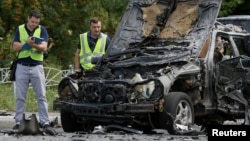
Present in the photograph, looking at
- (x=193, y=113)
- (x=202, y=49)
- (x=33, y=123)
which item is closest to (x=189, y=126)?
(x=193, y=113)

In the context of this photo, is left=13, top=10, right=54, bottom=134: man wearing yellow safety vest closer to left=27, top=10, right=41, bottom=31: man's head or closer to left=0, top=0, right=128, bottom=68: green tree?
left=27, top=10, right=41, bottom=31: man's head

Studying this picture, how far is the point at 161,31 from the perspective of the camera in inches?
571

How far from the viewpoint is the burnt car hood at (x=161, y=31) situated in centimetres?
A: 1351

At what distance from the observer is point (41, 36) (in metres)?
13.5

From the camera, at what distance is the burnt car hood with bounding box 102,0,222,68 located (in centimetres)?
1351

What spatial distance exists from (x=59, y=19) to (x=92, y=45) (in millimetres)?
10805

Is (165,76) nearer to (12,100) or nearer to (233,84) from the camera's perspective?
(233,84)

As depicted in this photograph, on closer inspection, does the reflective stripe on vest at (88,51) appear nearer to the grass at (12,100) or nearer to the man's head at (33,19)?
the man's head at (33,19)

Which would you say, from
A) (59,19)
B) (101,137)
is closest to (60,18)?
(59,19)

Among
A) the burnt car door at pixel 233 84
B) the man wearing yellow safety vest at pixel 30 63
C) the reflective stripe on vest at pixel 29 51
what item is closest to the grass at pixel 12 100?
the man wearing yellow safety vest at pixel 30 63

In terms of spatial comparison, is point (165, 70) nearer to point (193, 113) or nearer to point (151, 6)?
point (193, 113)

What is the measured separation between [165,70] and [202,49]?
105 cm

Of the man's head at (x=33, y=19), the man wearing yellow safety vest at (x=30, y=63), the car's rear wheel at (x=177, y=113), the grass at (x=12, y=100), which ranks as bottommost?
the grass at (x=12, y=100)

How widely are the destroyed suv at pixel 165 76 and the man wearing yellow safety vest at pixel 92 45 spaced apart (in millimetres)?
272
